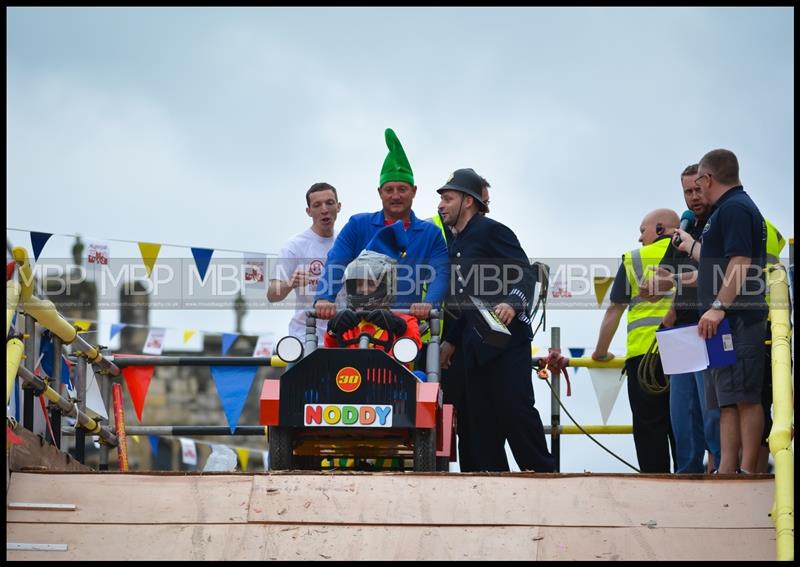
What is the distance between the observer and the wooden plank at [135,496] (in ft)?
21.5

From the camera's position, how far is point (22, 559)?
6.32m

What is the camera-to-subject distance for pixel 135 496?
668 cm

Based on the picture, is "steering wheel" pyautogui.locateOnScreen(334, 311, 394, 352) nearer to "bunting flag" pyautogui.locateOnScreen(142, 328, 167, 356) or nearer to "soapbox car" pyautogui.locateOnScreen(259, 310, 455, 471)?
"soapbox car" pyautogui.locateOnScreen(259, 310, 455, 471)

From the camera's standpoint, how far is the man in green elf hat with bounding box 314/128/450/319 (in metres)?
9.41

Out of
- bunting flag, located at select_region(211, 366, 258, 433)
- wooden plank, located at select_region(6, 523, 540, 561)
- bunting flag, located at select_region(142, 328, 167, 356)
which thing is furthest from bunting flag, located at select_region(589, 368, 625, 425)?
bunting flag, located at select_region(142, 328, 167, 356)

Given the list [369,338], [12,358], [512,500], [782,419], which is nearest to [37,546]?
[12,358]

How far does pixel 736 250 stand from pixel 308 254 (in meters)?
3.68

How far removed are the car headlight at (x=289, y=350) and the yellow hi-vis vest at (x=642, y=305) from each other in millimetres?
2460

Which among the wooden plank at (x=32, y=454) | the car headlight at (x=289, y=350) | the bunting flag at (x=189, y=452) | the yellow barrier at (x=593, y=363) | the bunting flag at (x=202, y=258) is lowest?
the bunting flag at (x=189, y=452)

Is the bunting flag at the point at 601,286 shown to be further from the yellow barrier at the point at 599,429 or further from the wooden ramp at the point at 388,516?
the wooden ramp at the point at 388,516

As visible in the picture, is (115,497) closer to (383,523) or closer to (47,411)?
(383,523)

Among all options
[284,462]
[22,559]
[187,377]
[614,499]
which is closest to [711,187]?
[614,499]

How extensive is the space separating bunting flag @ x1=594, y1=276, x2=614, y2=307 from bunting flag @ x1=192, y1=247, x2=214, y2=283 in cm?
329

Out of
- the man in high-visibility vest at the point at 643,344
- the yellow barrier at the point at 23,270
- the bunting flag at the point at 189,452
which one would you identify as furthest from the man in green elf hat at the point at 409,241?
the bunting flag at the point at 189,452
